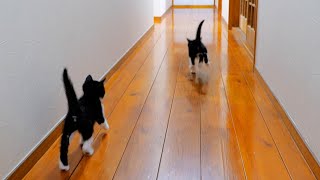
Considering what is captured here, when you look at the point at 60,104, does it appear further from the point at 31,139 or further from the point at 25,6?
the point at 25,6

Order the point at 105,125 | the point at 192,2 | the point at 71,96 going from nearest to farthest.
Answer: the point at 71,96 < the point at 105,125 < the point at 192,2

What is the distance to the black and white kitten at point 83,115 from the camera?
1.83 m

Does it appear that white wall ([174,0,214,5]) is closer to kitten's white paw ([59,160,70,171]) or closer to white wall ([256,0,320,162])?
white wall ([256,0,320,162])

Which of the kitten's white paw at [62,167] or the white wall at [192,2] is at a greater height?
the white wall at [192,2]

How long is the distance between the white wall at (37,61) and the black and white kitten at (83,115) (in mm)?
184

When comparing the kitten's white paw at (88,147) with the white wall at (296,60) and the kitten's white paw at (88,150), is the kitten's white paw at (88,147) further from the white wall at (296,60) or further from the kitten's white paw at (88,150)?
the white wall at (296,60)

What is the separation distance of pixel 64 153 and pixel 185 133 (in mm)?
756

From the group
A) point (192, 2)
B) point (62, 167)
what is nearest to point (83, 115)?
point (62, 167)

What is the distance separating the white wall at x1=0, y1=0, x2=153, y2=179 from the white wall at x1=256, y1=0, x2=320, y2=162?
52.1 inches

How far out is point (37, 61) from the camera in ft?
6.39

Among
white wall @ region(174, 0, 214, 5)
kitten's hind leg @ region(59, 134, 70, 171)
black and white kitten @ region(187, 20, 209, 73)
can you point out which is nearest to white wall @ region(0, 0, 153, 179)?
kitten's hind leg @ region(59, 134, 70, 171)

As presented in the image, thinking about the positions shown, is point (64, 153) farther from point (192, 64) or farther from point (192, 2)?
point (192, 2)

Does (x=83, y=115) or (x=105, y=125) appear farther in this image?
(x=105, y=125)

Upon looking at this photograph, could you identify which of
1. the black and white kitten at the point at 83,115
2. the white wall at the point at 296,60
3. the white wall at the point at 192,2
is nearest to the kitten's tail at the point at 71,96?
the black and white kitten at the point at 83,115
